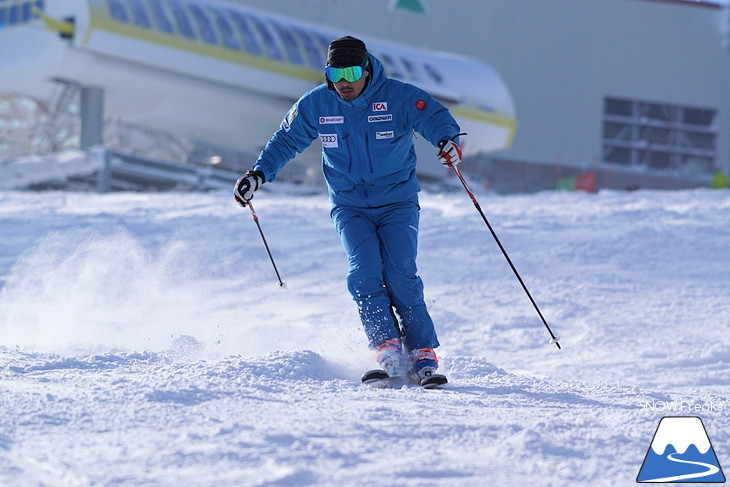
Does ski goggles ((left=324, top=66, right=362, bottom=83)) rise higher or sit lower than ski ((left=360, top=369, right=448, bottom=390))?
higher

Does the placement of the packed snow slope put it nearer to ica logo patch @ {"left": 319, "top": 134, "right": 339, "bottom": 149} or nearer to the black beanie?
ica logo patch @ {"left": 319, "top": 134, "right": 339, "bottom": 149}

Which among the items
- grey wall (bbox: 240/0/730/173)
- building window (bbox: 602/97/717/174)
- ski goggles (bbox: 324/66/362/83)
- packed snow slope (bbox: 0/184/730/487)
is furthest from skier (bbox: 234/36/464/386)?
building window (bbox: 602/97/717/174)

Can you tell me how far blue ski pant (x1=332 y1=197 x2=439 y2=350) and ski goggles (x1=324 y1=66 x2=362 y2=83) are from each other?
1.82 ft

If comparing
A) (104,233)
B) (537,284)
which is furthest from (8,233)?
(537,284)

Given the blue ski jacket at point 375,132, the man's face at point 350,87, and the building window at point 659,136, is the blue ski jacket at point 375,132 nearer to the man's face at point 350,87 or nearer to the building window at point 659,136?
the man's face at point 350,87

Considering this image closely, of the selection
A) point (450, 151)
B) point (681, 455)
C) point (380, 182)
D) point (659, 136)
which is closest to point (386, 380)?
point (380, 182)

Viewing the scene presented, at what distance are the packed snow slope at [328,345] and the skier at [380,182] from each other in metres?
0.22

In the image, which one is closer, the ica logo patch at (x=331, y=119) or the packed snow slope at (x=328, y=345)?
the packed snow slope at (x=328, y=345)

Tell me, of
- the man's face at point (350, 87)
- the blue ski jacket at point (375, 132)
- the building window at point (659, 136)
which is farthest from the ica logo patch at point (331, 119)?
the building window at point (659, 136)

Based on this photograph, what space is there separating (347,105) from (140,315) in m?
2.66

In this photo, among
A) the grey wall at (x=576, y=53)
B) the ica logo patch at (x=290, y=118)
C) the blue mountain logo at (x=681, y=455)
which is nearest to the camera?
the blue mountain logo at (x=681, y=455)

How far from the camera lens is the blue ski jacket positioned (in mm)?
3867

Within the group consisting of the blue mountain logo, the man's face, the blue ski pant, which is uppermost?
the man's face

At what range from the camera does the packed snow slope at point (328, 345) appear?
241 centimetres
